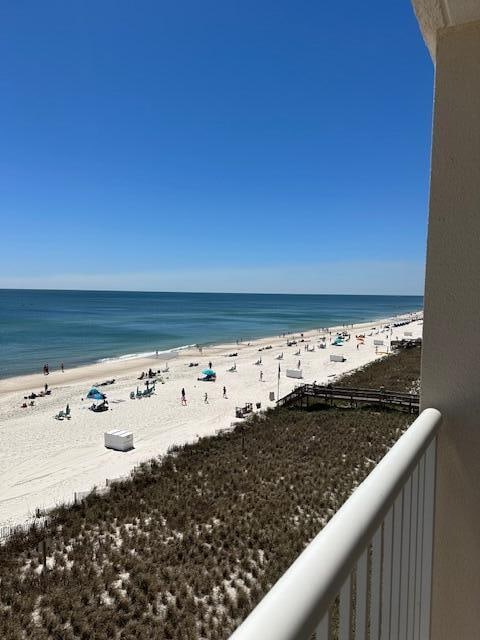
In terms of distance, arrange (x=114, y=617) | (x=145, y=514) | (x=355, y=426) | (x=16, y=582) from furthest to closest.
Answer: (x=355, y=426), (x=145, y=514), (x=16, y=582), (x=114, y=617)

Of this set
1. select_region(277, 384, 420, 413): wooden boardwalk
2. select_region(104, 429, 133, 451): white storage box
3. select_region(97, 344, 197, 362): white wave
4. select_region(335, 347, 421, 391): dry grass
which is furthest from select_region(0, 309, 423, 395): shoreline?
select_region(335, 347, 421, 391): dry grass

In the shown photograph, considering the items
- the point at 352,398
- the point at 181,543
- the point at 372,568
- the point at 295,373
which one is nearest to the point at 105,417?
the point at 352,398

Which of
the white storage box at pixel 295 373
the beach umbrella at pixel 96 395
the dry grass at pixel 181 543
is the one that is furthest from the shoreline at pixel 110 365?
the dry grass at pixel 181 543

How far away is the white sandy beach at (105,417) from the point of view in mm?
11984

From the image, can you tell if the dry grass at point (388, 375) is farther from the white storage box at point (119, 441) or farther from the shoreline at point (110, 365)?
the shoreline at point (110, 365)

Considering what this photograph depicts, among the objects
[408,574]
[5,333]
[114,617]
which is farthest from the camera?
[5,333]

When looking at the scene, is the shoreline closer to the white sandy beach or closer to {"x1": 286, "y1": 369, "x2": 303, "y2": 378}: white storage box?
the white sandy beach

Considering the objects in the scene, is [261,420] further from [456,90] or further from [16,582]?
[456,90]

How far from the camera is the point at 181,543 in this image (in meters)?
7.54

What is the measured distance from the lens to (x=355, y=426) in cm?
1466

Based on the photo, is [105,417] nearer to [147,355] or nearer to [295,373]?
[295,373]

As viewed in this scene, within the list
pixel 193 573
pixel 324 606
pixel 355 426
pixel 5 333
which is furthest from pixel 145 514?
pixel 5 333

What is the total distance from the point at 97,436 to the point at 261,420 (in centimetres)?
589

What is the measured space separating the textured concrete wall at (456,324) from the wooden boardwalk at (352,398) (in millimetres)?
15612
